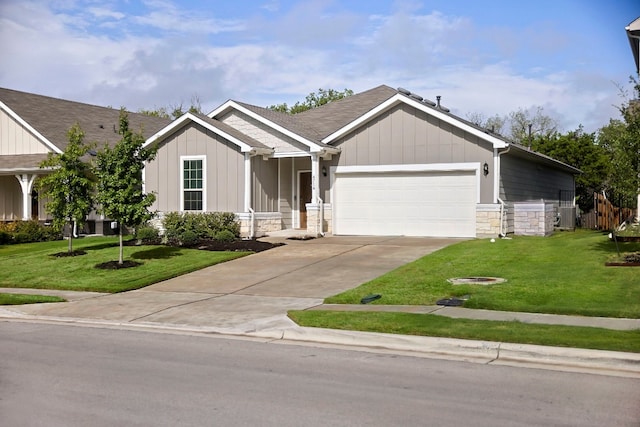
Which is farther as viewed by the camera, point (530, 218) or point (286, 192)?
point (286, 192)

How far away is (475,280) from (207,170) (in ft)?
43.1

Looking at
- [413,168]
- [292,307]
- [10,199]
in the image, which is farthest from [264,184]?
[10,199]

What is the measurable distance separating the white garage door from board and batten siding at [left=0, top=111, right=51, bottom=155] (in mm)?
14304

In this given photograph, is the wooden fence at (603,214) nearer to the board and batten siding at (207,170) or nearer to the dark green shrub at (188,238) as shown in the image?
the board and batten siding at (207,170)

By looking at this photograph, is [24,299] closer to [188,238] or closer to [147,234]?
[188,238]

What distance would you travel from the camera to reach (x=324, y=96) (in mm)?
59188

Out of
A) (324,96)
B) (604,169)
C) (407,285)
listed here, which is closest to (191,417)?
(407,285)

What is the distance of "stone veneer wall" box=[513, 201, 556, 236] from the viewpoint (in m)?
22.5

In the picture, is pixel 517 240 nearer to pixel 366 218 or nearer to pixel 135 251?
pixel 366 218

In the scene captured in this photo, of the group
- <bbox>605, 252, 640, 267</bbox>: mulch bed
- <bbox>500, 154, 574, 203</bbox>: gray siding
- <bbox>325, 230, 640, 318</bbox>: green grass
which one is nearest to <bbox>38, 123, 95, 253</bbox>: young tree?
<bbox>325, 230, 640, 318</bbox>: green grass

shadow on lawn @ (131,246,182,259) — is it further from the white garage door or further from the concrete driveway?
the white garage door

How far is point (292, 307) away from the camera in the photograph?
12.7 m

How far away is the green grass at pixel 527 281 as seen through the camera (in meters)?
Result: 11.5

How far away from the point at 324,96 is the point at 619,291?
48680mm
